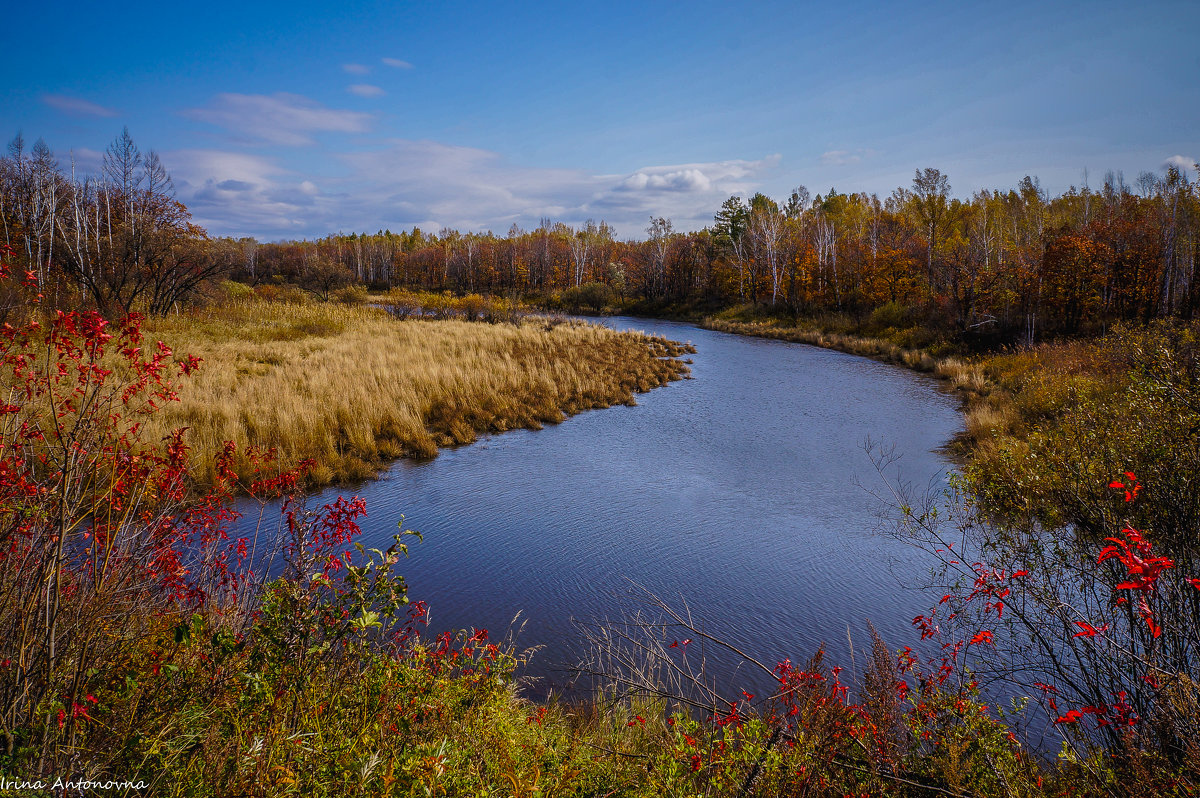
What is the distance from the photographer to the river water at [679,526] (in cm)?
639

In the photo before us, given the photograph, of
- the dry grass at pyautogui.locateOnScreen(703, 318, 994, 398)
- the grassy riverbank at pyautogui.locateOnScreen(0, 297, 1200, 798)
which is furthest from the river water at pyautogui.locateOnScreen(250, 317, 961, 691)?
the dry grass at pyautogui.locateOnScreen(703, 318, 994, 398)

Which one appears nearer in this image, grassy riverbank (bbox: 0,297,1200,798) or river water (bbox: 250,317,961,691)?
grassy riverbank (bbox: 0,297,1200,798)

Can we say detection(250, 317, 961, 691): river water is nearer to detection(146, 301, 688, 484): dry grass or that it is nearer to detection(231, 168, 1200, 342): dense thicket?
detection(146, 301, 688, 484): dry grass

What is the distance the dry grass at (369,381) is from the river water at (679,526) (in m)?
0.96

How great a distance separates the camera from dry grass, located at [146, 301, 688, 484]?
10754 mm

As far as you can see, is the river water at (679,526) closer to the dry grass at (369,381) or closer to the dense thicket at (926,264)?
the dry grass at (369,381)

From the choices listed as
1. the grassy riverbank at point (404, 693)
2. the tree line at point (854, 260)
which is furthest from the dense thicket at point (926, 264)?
the grassy riverbank at point (404, 693)

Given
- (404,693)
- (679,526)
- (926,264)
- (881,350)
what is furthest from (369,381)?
(926,264)

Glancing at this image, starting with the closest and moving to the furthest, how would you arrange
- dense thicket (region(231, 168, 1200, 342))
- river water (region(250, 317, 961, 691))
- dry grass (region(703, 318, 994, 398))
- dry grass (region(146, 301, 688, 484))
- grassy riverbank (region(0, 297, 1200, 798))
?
grassy riverbank (region(0, 297, 1200, 798))
river water (region(250, 317, 961, 691))
dry grass (region(146, 301, 688, 484))
dry grass (region(703, 318, 994, 398))
dense thicket (region(231, 168, 1200, 342))

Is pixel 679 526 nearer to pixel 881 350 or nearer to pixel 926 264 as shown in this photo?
pixel 881 350

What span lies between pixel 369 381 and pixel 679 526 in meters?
9.34

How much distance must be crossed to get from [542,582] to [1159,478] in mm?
5816

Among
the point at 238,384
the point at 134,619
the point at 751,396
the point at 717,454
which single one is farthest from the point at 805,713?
the point at 751,396

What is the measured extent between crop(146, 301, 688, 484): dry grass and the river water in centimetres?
96
